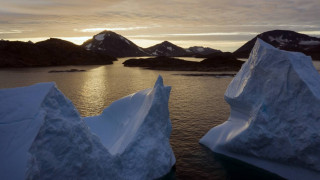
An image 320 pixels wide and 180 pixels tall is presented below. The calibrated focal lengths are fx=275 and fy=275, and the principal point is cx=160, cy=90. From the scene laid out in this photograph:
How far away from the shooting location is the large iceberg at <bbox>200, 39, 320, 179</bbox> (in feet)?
43.6

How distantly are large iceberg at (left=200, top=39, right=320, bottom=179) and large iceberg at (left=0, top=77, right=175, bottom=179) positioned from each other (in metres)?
4.47

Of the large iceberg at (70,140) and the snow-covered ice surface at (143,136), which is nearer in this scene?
the large iceberg at (70,140)

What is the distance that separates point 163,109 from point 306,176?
25.4 feet

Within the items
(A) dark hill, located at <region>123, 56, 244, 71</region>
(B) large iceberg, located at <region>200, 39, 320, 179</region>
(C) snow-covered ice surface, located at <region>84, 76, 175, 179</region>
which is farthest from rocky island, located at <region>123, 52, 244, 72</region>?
(C) snow-covered ice surface, located at <region>84, 76, 175, 179</region>

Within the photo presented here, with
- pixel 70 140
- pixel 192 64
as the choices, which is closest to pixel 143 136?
pixel 70 140

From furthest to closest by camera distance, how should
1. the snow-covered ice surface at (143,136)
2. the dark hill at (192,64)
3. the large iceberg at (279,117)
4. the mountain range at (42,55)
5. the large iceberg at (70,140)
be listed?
the mountain range at (42,55) → the dark hill at (192,64) → the large iceberg at (279,117) → the snow-covered ice surface at (143,136) → the large iceberg at (70,140)

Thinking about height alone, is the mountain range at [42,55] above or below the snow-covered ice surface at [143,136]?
above

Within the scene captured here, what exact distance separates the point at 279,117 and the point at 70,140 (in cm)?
1048

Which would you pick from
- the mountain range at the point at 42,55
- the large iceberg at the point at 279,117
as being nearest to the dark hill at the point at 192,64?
the mountain range at the point at 42,55

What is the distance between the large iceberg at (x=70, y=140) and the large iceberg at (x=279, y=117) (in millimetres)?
4472

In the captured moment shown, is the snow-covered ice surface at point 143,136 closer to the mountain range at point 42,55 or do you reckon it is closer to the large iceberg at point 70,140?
the large iceberg at point 70,140

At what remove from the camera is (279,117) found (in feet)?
47.0

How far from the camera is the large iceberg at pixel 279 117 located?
43.6ft

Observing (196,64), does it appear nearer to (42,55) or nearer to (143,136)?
(42,55)
